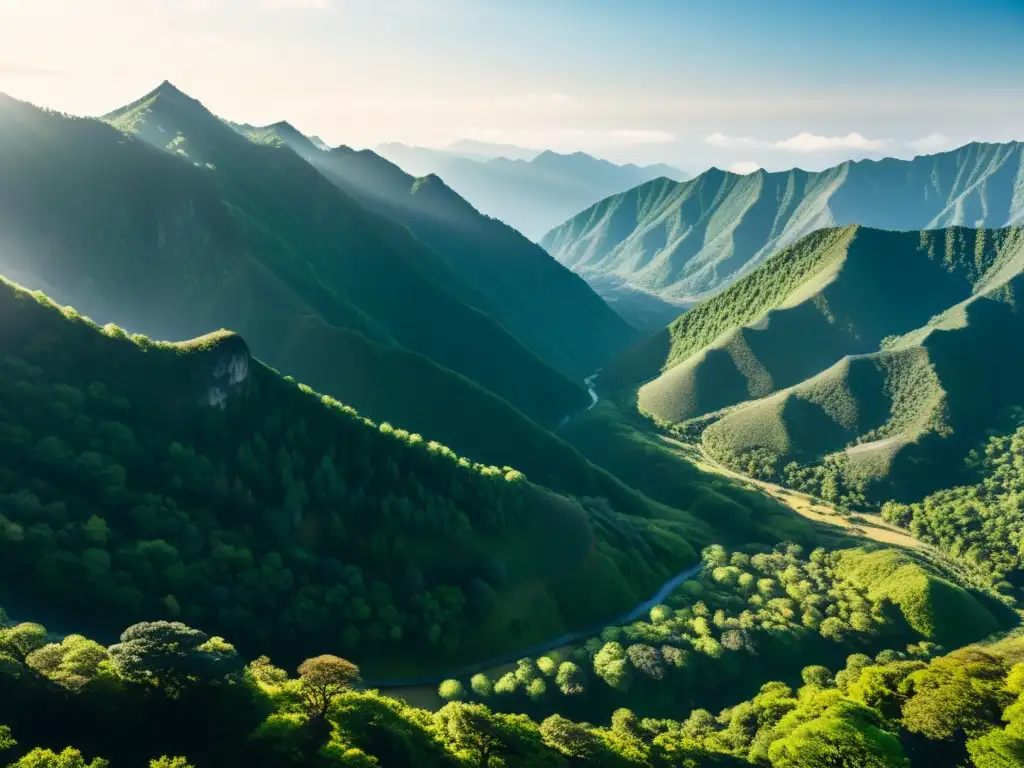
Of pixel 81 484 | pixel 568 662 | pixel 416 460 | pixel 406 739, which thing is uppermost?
pixel 416 460

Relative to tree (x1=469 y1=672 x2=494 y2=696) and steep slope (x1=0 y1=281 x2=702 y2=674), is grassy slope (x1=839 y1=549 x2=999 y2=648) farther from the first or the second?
tree (x1=469 y1=672 x2=494 y2=696)

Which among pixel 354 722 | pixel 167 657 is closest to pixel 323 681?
pixel 354 722

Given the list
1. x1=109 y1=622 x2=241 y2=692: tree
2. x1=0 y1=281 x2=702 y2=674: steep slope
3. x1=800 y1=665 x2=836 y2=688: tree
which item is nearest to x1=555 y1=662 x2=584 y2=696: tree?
x1=0 y1=281 x2=702 y2=674: steep slope

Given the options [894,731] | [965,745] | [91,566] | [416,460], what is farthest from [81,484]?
[965,745]

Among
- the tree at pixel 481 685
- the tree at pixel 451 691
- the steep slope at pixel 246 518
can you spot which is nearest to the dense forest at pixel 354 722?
the tree at pixel 451 691

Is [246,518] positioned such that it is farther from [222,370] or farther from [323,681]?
[323,681]

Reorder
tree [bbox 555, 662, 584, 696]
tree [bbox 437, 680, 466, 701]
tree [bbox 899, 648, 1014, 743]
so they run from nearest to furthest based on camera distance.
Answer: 1. tree [bbox 899, 648, 1014, 743]
2. tree [bbox 437, 680, 466, 701]
3. tree [bbox 555, 662, 584, 696]

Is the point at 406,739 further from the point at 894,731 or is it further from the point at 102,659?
the point at 894,731
